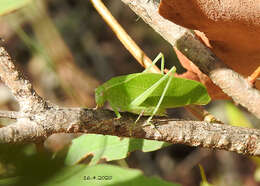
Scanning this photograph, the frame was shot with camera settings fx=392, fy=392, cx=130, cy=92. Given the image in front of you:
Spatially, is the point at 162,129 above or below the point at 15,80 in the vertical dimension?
below

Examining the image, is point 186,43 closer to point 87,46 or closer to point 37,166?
point 37,166

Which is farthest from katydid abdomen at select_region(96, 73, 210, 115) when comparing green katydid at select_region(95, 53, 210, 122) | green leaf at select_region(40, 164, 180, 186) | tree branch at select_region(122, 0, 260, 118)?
green leaf at select_region(40, 164, 180, 186)

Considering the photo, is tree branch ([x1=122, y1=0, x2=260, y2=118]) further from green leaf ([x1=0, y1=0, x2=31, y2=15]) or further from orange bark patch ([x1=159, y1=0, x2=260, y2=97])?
green leaf ([x1=0, y1=0, x2=31, y2=15])

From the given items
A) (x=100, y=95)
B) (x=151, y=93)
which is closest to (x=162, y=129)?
(x=151, y=93)

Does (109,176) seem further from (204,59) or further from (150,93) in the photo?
(150,93)

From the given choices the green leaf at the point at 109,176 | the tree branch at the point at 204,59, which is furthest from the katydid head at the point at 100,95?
the green leaf at the point at 109,176

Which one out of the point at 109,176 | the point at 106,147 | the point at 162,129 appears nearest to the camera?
the point at 109,176

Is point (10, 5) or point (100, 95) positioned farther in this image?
point (100, 95)

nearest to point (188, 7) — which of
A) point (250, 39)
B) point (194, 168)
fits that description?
point (250, 39)

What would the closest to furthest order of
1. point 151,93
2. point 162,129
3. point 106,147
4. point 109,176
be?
point 109,176
point 162,129
point 106,147
point 151,93
